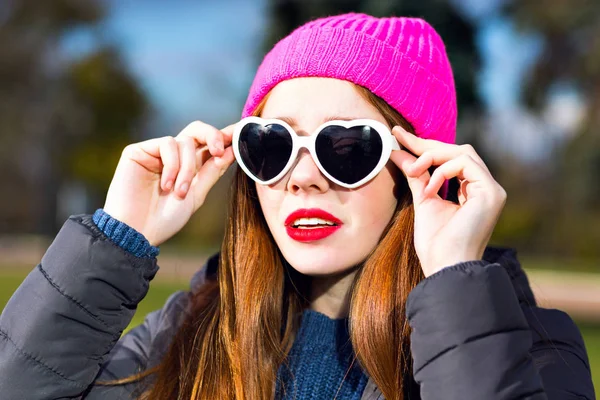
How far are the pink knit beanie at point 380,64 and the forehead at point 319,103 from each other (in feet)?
0.09

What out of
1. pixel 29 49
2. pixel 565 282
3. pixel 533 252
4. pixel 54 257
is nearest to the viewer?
pixel 54 257

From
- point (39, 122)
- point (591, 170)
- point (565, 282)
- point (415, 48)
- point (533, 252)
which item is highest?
point (415, 48)

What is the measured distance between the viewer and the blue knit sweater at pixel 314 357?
201cm

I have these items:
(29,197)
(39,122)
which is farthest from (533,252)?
(29,197)

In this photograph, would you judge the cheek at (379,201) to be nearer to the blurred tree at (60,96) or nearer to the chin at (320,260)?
the chin at (320,260)

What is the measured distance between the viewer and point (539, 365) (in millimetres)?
1837

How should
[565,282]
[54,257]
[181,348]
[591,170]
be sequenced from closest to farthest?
1. [54,257]
2. [181,348]
3. [565,282]
4. [591,170]

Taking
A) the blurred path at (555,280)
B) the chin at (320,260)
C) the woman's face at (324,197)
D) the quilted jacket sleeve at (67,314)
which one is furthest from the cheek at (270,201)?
the blurred path at (555,280)

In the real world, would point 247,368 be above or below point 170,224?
below

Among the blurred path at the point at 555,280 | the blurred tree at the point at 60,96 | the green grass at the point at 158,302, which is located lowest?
the blurred path at the point at 555,280

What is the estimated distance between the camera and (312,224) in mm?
1995

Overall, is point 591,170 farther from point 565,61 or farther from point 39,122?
point 39,122

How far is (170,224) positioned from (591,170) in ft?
56.5

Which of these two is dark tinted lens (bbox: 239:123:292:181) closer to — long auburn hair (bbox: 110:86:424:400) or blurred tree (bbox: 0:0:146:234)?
long auburn hair (bbox: 110:86:424:400)
